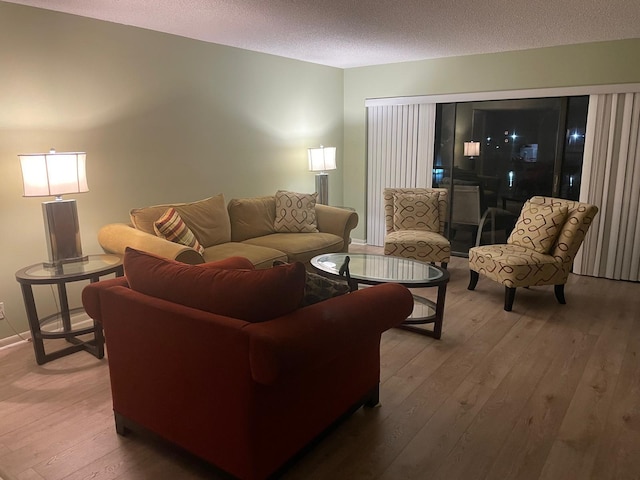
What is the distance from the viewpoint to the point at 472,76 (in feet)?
17.5

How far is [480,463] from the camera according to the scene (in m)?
2.13

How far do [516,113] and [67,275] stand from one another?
183 inches

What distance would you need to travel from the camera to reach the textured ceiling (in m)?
3.28

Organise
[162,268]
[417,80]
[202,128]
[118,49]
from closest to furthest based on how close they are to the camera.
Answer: [162,268] → [118,49] → [202,128] → [417,80]

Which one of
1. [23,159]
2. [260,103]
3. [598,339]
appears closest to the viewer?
[23,159]

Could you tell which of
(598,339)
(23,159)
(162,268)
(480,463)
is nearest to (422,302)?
(598,339)

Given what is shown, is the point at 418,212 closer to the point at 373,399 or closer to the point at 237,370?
the point at 373,399

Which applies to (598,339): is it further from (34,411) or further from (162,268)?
(34,411)

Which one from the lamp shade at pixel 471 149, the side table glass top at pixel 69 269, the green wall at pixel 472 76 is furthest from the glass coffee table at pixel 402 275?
the green wall at pixel 472 76

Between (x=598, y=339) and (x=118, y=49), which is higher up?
(x=118, y=49)

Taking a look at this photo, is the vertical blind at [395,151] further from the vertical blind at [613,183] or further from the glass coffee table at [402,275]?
the glass coffee table at [402,275]

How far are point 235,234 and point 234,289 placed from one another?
9.36ft

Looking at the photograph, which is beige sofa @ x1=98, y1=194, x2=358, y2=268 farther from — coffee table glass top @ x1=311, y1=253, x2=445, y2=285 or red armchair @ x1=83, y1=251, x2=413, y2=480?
red armchair @ x1=83, y1=251, x2=413, y2=480

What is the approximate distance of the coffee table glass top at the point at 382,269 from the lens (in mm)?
3355
